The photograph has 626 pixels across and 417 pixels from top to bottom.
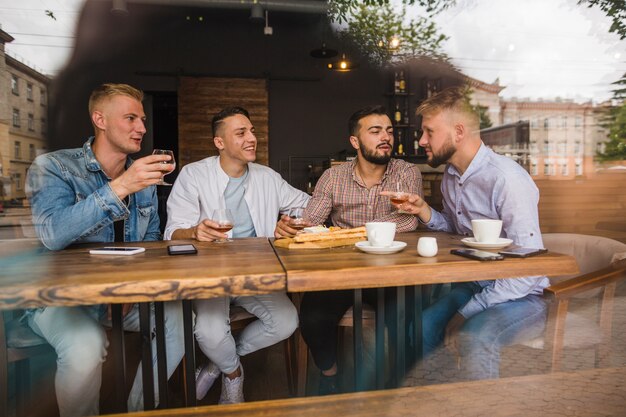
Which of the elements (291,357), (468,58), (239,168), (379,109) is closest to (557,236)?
(379,109)

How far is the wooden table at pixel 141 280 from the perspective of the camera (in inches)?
38.3

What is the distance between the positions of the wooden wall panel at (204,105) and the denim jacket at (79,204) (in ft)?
14.1

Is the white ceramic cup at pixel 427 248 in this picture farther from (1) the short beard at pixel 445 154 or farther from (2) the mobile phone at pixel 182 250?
(1) the short beard at pixel 445 154

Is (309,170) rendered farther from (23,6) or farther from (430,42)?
(23,6)

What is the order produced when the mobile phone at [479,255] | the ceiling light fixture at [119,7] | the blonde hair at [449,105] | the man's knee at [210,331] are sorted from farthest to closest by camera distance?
the ceiling light fixture at [119,7], the blonde hair at [449,105], the man's knee at [210,331], the mobile phone at [479,255]

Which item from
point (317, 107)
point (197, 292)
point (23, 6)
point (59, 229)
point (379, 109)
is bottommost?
point (197, 292)

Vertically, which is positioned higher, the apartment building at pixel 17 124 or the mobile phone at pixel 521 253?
the apartment building at pixel 17 124

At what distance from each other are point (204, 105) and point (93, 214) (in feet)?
16.8

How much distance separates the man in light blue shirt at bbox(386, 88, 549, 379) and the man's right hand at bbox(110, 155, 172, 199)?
97 centimetres

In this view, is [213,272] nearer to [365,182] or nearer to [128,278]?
[128,278]

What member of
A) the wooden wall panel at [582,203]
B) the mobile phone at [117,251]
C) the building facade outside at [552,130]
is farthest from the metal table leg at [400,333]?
the building facade outside at [552,130]

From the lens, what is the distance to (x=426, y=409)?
3.04 ft

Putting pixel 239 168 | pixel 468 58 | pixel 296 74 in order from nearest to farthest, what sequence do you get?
pixel 239 168 → pixel 468 58 → pixel 296 74

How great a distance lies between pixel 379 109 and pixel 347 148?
426cm
